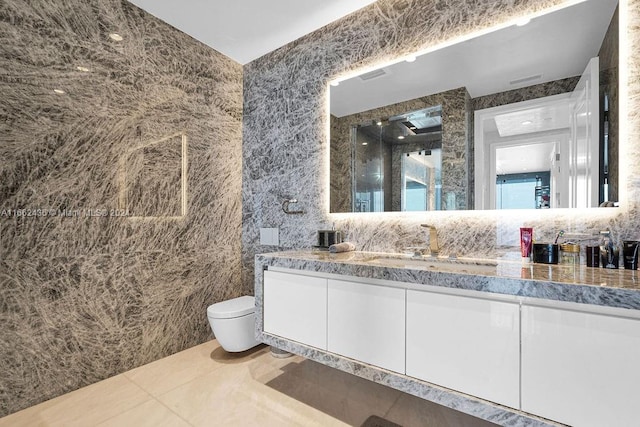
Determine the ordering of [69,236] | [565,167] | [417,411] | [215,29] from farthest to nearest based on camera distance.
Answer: [215,29] → [69,236] → [417,411] → [565,167]

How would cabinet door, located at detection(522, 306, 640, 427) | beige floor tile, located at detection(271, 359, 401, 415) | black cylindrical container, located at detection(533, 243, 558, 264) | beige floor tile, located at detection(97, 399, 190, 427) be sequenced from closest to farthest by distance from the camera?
cabinet door, located at detection(522, 306, 640, 427)
black cylindrical container, located at detection(533, 243, 558, 264)
beige floor tile, located at detection(97, 399, 190, 427)
beige floor tile, located at detection(271, 359, 401, 415)

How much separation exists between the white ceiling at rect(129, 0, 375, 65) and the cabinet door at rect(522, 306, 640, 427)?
88.8 inches

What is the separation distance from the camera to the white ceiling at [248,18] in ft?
7.43

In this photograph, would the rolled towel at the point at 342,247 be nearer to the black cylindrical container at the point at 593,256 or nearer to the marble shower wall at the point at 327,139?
the marble shower wall at the point at 327,139

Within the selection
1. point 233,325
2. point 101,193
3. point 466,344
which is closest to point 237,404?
point 233,325

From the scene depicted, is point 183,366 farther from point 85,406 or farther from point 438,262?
point 438,262

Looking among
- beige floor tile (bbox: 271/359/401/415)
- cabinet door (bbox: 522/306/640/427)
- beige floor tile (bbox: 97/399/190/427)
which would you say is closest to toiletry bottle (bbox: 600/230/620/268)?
cabinet door (bbox: 522/306/640/427)

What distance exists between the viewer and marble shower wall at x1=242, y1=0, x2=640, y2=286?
159cm

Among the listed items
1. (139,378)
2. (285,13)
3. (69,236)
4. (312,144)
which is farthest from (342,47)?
(139,378)

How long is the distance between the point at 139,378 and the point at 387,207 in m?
2.08

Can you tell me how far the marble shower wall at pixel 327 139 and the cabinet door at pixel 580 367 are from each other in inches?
29.0

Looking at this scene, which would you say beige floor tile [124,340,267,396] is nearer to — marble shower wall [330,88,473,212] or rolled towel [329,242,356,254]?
rolled towel [329,242,356,254]

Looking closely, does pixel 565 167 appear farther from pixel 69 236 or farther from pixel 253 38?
pixel 69 236

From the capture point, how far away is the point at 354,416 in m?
1.75
